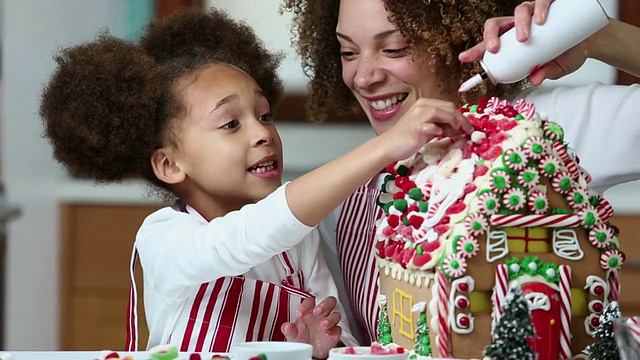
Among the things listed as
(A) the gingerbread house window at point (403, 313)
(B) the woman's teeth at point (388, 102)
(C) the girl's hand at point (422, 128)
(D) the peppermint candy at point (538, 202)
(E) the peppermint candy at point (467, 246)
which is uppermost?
(B) the woman's teeth at point (388, 102)

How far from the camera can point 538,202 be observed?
3.49 feet

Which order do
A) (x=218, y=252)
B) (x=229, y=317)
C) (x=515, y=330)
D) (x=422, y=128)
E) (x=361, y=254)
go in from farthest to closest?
(x=361, y=254), (x=229, y=317), (x=218, y=252), (x=422, y=128), (x=515, y=330)

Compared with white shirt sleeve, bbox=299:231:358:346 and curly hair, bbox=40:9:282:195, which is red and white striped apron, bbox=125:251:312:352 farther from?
curly hair, bbox=40:9:282:195

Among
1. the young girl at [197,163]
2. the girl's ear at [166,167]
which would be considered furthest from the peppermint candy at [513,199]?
the girl's ear at [166,167]

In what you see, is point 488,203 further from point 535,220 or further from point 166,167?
point 166,167

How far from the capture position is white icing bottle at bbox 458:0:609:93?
1164 mm

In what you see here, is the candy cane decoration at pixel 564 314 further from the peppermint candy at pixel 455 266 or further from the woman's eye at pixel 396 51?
the woman's eye at pixel 396 51

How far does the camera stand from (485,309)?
1.07 m

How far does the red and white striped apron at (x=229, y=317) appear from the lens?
1.46 metres

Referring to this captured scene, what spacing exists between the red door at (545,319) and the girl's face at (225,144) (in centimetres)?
60

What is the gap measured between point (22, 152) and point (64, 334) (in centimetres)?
64

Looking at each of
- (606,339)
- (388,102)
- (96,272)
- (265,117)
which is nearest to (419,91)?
(388,102)

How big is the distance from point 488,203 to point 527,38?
0.25 metres

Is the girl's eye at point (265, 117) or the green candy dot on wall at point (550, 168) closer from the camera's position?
the green candy dot on wall at point (550, 168)
